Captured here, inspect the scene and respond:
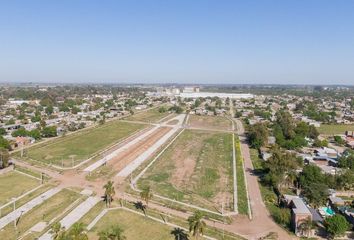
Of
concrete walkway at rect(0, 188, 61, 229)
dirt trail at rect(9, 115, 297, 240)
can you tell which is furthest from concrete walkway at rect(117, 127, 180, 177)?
concrete walkway at rect(0, 188, 61, 229)

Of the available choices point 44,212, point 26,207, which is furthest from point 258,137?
point 26,207

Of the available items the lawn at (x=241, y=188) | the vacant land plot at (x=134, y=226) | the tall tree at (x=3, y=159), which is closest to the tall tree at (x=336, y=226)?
the lawn at (x=241, y=188)

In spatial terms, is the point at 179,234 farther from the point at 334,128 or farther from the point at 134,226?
the point at 334,128

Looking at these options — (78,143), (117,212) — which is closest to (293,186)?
(117,212)

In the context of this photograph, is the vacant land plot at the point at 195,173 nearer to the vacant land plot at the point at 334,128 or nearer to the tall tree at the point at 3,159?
the tall tree at the point at 3,159

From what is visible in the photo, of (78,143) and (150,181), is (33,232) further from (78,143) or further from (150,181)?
(78,143)
